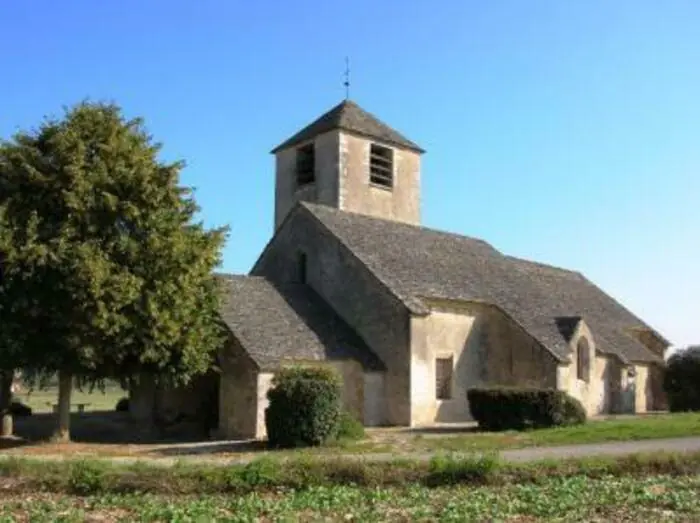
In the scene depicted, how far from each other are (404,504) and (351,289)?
20.4 m

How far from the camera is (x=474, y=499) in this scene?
45.0 feet

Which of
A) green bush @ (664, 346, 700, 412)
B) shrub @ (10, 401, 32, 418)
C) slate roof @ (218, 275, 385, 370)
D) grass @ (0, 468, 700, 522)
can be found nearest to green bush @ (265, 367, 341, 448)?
slate roof @ (218, 275, 385, 370)

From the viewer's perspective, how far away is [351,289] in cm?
3369

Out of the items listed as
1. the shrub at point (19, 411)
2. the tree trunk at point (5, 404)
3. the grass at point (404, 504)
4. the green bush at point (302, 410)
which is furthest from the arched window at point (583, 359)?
the shrub at point (19, 411)

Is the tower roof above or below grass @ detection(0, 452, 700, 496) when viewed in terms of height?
above

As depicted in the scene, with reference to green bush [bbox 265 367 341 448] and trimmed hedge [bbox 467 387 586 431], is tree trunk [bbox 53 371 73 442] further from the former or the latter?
trimmed hedge [bbox 467 387 586 431]

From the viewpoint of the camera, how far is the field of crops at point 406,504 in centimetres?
1221

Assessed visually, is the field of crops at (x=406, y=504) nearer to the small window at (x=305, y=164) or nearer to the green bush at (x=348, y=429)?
the green bush at (x=348, y=429)

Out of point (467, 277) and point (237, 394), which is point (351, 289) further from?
point (237, 394)

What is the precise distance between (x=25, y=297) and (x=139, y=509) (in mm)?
12127

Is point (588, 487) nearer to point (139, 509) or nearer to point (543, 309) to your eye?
point (139, 509)

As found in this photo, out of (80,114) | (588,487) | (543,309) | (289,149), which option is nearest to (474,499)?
(588,487)

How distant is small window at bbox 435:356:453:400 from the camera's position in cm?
3391

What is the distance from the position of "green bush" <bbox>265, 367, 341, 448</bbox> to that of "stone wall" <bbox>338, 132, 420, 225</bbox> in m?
17.3
